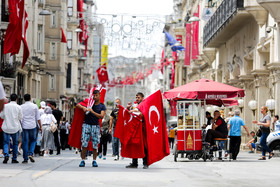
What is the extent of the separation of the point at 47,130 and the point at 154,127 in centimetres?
821

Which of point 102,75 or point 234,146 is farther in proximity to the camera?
point 102,75

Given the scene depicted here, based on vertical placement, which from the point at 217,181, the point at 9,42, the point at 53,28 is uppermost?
the point at 53,28

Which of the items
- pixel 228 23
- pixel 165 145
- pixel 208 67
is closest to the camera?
pixel 165 145

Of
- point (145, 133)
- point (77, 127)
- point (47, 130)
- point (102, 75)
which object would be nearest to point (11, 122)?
point (77, 127)

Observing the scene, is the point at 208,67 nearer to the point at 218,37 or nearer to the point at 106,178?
the point at 218,37

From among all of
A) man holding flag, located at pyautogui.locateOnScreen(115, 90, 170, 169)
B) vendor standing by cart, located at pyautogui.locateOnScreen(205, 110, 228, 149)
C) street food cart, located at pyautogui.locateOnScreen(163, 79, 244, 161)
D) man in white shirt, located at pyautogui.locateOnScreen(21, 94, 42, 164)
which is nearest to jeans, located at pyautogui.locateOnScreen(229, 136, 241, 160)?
vendor standing by cart, located at pyautogui.locateOnScreen(205, 110, 228, 149)

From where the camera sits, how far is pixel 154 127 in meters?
16.4

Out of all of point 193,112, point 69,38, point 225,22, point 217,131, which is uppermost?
point 69,38

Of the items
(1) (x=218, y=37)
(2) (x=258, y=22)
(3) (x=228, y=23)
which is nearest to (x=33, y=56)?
(1) (x=218, y=37)

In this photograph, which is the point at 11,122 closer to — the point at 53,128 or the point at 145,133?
the point at 145,133

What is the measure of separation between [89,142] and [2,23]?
17509 millimetres

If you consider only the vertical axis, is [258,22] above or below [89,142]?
above

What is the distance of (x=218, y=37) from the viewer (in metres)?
40.7

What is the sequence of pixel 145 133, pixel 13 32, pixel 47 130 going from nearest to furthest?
pixel 145 133, pixel 47 130, pixel 13 32
